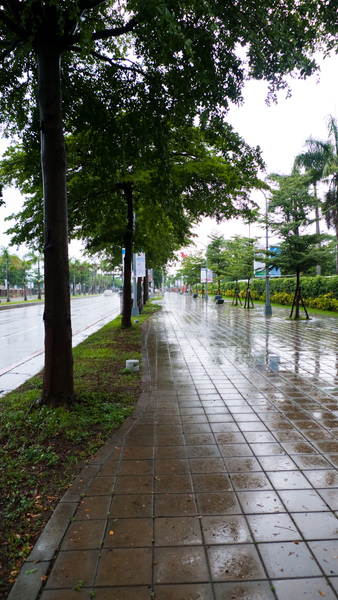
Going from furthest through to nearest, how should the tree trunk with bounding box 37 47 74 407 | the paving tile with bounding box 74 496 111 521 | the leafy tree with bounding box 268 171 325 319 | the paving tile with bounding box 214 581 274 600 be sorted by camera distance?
the leafy tree with bounding box 268 171 325 319, the tree trunk with bounding box 37 47 74 407, the paving tile with bounding box 74 496 111 521, the paving tile with bounding box 214 581 274 600

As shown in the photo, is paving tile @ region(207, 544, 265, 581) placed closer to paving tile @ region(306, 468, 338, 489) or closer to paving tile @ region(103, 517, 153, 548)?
paving tile @ region(103, 517, 153, 548)

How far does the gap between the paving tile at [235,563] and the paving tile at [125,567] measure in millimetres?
414

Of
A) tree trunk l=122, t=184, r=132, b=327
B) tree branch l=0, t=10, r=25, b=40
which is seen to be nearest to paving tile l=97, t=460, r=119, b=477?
tree branch l=0, t=10, r=25, b=40

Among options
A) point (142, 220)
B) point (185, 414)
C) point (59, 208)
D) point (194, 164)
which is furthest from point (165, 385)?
point (142, 220)

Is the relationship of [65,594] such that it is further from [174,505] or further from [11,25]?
[11,25]

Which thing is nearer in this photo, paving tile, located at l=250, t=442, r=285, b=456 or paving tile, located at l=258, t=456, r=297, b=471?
paving tile, located at l=258, t=456, r=297, b=471

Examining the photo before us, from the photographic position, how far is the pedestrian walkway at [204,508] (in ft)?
7.72

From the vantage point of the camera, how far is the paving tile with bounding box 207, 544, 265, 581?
2387 millimetres

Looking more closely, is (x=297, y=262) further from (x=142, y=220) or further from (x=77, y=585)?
(x=77, y=585)

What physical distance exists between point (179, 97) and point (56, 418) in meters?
4.63

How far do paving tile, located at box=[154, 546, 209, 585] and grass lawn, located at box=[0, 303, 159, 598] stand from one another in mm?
914

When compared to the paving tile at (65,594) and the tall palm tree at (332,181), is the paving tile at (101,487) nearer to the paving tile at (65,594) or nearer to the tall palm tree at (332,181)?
the paving tile at (65,594)

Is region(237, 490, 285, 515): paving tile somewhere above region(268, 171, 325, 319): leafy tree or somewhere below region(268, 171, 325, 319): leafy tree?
below

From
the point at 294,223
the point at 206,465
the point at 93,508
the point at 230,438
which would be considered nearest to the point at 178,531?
the point at 93,508
